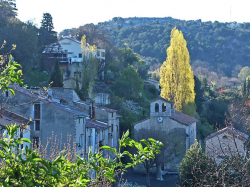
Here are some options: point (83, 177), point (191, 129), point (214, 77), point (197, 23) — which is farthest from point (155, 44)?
point (83, 177)

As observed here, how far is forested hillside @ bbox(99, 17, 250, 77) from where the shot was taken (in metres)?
110

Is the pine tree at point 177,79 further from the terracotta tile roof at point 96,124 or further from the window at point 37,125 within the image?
the window at point 37,125

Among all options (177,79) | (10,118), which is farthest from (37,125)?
(177,79)

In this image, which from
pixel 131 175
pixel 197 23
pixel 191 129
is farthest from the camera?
pixel 197 23

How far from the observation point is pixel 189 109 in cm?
4238

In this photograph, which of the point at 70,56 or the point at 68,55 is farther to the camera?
the point at 70,56

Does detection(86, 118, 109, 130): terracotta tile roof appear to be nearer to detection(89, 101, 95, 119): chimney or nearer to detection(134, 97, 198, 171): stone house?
detection(89, 101, 95, 119): chimney

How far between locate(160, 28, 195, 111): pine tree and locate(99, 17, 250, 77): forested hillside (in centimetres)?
5739

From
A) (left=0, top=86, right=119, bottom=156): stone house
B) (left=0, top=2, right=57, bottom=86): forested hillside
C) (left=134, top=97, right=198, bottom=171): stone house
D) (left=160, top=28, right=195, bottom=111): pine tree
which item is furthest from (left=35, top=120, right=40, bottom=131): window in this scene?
(left=160, top=28, right=195, bottom=111): pine tree

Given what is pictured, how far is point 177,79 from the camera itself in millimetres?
42562

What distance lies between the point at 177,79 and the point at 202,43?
82.7 metres

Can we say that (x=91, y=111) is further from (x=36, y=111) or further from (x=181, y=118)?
(x=181, y=118)

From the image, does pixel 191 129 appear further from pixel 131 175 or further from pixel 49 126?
pixel 49 126

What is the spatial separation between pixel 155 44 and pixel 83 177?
363 feet
